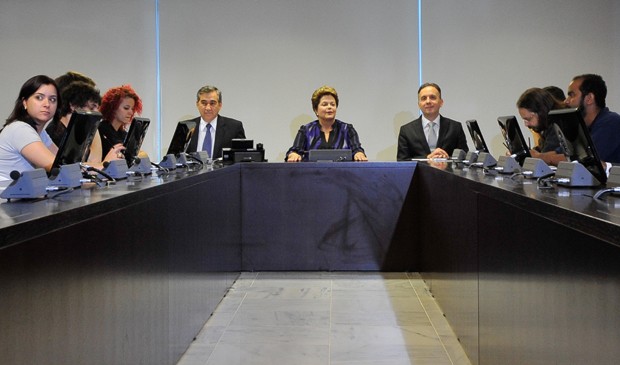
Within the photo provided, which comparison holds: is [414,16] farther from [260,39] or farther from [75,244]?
[75,244]

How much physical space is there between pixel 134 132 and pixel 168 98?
397 centimetres

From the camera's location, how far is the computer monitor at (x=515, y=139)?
4.15 metres

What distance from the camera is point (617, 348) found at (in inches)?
59.9

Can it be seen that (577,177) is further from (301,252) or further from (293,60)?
(293,60)

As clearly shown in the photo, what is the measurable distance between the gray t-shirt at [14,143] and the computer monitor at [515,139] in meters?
2.54

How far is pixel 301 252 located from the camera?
5.52 meters

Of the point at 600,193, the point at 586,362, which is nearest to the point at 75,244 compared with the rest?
the point at 586,362

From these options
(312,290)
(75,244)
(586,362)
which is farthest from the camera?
(312,290)

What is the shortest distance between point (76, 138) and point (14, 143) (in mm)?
632

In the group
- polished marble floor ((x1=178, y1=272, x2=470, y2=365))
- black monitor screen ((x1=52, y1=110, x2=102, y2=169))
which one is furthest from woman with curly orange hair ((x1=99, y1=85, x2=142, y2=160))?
black monitor screen ((x1=52, y1=110, x2=102, y2=169))

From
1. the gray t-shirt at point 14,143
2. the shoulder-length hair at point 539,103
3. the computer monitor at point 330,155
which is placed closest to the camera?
the gray t-shirt at point 14,143

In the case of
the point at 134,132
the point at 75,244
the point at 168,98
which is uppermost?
the point at 168,98

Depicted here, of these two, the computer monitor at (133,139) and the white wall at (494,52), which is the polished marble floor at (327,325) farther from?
the white wall at (494,52)

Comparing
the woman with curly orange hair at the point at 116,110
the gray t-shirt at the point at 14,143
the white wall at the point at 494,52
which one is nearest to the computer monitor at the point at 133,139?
the gray t-shirt at the point at 14,143
